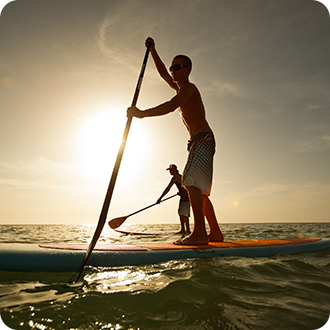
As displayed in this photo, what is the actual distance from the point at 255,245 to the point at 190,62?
2716 millimetres

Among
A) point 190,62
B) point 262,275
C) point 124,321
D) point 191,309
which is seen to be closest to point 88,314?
point 124,321

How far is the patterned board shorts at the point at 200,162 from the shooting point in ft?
9.78

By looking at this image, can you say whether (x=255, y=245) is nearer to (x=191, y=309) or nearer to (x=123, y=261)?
(x=123, y=261)

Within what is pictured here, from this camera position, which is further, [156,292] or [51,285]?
[51,285]

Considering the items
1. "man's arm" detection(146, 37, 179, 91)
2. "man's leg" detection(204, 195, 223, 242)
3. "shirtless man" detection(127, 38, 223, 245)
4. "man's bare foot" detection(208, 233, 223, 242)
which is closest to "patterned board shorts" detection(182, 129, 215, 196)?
"shirtless man" detection(127, 38, 223, 245)

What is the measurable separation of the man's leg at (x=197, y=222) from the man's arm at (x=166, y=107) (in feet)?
3.43

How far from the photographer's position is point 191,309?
1194 millimetres

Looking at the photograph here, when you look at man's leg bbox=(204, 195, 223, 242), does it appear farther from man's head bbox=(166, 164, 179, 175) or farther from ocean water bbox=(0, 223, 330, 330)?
man's head bbox=(166, 164, 179, 175)

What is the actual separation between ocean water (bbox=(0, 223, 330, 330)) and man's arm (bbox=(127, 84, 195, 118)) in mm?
1620

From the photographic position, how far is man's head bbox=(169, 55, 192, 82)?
10.5ft

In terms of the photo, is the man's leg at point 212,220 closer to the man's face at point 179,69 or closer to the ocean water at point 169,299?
the ocean water at point 169,299

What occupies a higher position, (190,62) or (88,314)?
(190,62)

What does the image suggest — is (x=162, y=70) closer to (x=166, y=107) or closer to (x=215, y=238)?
(x=166, y=107)

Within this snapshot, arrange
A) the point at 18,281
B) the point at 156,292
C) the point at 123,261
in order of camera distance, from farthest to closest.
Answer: the point at 123,261, the point at 18,281, the point at 156,292
